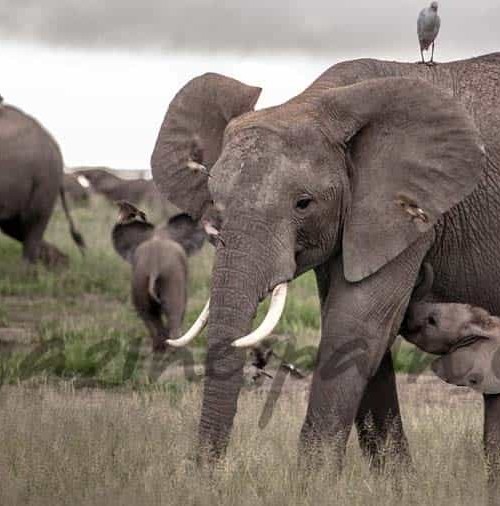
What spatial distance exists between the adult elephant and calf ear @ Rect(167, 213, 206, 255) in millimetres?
7170

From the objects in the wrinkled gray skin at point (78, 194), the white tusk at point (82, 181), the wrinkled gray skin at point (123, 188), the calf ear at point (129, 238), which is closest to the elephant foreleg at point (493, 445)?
the calf ear at point (129, 238)

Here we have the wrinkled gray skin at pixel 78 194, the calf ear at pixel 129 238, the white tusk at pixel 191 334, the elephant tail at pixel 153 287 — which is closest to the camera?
the white tusk at pixel 191 334

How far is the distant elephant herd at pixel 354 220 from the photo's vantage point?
7.85 m

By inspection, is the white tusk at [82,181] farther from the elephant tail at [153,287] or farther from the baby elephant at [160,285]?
the elephant tail at [153,287]

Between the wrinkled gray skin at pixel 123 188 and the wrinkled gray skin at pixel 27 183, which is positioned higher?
the wrinkled gray skin at pixel 27 183

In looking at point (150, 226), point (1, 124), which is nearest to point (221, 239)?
point (150, 226)

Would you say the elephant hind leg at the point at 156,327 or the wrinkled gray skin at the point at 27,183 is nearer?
the elephant hind leg at the point at 156,327

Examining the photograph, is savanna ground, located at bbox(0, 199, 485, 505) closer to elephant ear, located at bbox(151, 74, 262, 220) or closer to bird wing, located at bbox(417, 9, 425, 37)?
elephant ear, located at bbox(151, 74, 262, 220)

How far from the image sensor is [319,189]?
8.00 metres

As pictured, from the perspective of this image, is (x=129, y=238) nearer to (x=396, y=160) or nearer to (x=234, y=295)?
(x=396, y=160)

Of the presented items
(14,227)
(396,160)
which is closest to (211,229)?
(396,160)

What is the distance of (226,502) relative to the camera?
306 inches

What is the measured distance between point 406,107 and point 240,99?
98 centimetres

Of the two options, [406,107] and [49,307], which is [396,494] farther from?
[49,307]
